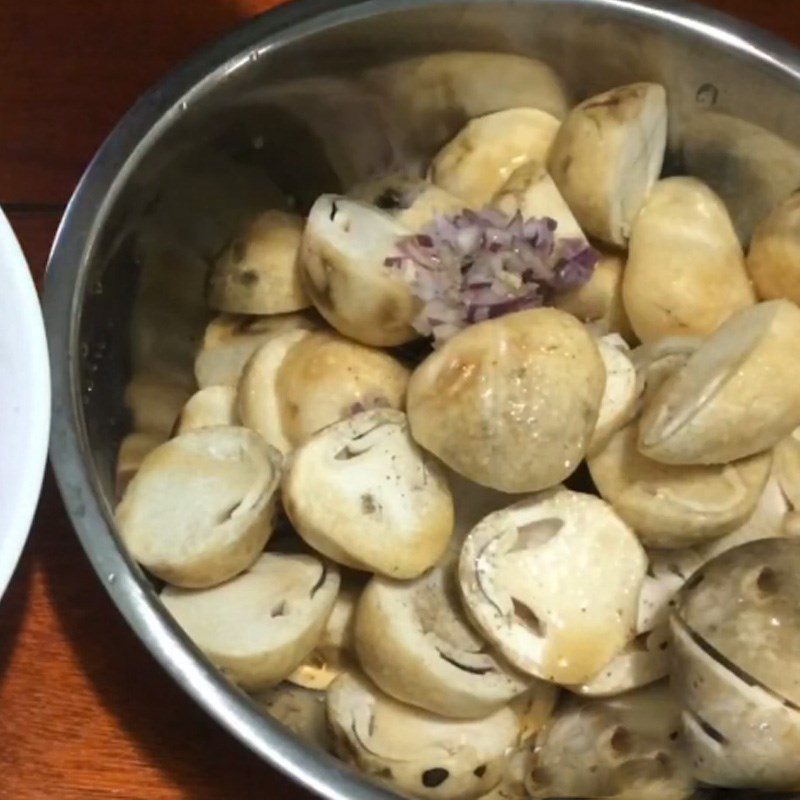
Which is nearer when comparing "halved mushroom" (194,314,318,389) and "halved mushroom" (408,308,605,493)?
"halved mushroom" (408,308,605,493)

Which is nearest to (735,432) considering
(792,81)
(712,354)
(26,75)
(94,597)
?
(712,354)

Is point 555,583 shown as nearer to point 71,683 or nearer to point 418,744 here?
point 418,744

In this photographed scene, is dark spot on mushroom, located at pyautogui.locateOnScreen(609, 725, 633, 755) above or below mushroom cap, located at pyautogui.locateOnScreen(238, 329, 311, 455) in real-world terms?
below

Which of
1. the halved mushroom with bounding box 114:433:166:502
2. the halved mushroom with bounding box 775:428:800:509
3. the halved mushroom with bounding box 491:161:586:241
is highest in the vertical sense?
the halved mushroom with bounding box 491:161:586:241

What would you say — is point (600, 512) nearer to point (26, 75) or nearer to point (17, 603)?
point (17, 603)

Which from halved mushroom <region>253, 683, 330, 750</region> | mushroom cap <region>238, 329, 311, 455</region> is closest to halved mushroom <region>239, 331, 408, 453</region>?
mushroom cap <region>238, 329, 311, 455</region>

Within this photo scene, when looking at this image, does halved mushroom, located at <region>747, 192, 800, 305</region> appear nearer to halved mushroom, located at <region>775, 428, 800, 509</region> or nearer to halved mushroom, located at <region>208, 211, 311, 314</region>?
halved mushroom, located at <region>775, 428, 800, 509</region>
